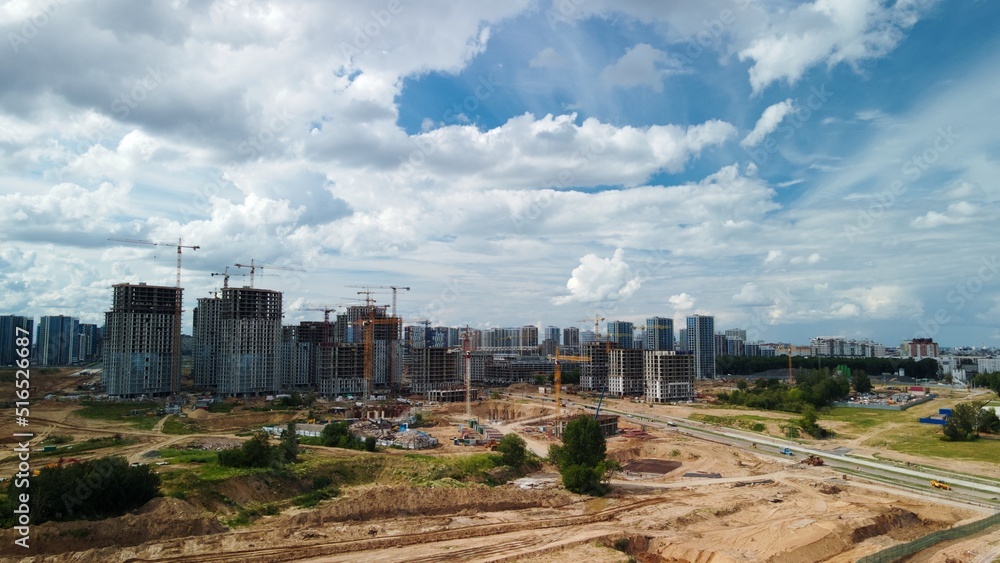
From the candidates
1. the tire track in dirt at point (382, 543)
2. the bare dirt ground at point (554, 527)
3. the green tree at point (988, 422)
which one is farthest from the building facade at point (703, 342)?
the tire track in dirt at point (382, 543)

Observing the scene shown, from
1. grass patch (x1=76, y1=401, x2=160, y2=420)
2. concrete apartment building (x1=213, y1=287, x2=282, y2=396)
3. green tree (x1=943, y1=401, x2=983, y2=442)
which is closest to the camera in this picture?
green tree (x1=943, y1=401, x2=983, y2=442)

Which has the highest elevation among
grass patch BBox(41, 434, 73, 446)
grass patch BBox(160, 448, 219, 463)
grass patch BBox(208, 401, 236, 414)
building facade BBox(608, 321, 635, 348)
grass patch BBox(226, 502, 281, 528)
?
building facade BBox(608, 321, 635, 348)

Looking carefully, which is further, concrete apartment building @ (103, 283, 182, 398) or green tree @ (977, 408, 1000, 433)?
concrete apartment building @ (103, 283, 182, 398)

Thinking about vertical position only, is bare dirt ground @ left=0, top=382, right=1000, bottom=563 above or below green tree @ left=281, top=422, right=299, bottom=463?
below

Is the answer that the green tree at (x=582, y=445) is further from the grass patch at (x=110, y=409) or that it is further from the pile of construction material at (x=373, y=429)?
the grass patch at (x=110, y=409)

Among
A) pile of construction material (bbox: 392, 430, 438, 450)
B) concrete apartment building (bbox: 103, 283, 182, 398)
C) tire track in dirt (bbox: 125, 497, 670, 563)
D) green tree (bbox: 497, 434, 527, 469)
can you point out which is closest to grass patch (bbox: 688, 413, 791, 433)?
green tree (bbox: 497, 434, 527, 469)

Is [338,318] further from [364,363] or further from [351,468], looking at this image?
[351,468]

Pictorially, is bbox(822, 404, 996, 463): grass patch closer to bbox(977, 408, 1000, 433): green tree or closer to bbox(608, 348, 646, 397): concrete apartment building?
bbox(977, 408, 1000, 433): green tree
